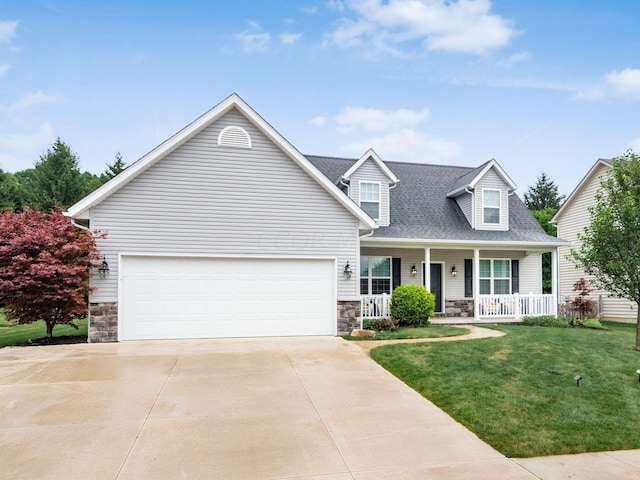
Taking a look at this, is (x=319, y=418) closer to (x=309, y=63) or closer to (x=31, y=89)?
(x=309, y=63)

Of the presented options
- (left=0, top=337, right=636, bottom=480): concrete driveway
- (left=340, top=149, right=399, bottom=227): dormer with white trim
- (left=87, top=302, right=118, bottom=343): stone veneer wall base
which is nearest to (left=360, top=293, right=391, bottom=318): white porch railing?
(left=340, top=149, right=399, bottom=227): dormer with white trim

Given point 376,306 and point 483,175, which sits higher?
point 483,175

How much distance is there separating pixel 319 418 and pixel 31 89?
26.4m

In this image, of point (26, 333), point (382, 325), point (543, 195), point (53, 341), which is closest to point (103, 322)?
point (53, 341)

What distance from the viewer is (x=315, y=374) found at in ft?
24.2

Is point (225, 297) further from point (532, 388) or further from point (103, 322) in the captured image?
point (532, 388)

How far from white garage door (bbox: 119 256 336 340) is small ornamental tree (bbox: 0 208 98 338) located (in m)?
1.00

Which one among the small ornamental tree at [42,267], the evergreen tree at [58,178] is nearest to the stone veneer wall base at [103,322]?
the small ornamental tree at [42,267]

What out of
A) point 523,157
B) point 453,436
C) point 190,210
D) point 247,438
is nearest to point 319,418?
point 247,438

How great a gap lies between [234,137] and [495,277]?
11.5m

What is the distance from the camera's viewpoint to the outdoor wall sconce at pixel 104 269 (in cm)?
1029

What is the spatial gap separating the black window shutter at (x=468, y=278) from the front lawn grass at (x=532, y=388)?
5.78 metres

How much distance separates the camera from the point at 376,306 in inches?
522

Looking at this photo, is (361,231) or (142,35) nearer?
(361,231)
